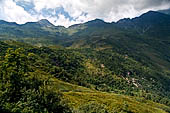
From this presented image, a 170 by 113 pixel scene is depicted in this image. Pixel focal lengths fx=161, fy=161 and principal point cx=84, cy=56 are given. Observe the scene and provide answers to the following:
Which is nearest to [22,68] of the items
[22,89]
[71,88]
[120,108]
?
[22,89]

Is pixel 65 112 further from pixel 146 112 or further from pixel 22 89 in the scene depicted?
pixel 146 112

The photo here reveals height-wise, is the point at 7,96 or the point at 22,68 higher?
the point at 22,68

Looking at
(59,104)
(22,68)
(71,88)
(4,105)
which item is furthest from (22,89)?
(71,88)

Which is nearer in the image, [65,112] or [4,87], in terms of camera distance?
[4,87]

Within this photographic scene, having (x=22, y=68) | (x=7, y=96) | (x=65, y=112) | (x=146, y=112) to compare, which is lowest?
(x=146, y=112)

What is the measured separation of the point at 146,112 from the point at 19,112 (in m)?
165

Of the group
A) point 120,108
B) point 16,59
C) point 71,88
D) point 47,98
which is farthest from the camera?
point 71,88

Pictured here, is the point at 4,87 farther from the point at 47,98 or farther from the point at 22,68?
the point at 47,98

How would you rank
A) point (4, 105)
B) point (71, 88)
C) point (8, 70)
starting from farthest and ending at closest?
point (71, 88)
point (8, 70)
point (4, 105)

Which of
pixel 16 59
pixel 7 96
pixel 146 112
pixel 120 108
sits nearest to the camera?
pixel 7 96

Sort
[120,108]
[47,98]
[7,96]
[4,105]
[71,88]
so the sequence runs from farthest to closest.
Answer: [71,88], [120,108], [47,98], [7,96], [4,105]

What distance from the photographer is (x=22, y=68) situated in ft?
136

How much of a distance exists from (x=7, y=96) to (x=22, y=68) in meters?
9.81

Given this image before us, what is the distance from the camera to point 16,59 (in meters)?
39.9
